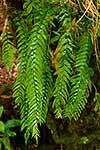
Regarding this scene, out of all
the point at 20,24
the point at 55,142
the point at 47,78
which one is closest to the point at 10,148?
the point at 55,142

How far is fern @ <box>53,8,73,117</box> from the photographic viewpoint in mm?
1717

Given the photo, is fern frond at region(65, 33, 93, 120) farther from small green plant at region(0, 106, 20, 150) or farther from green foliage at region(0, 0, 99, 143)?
small green plant at region(0, 106, 20, 150)

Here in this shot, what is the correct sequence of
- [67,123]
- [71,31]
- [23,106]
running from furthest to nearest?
[67,123]
[23,106]
[71,31]

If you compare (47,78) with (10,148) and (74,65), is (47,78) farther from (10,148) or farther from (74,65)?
(10,148)

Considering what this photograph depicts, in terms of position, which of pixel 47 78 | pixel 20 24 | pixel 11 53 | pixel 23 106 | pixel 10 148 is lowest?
pixel 10 148

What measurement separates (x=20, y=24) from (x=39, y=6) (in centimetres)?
15

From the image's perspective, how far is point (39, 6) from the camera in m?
1.73

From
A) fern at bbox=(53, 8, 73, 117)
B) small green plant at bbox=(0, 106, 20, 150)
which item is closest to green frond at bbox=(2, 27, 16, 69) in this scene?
fern at bbox=(53, 8, 73, 117)

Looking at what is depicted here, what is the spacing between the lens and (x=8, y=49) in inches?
72.2

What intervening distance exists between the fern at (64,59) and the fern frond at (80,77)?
4cm

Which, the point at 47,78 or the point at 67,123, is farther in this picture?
the point at 67,123

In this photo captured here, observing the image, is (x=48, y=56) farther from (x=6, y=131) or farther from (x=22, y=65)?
(x=6, y=131)

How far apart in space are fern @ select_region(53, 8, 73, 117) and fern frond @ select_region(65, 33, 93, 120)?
0.04m

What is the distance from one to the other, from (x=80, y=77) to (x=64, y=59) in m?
0.13
